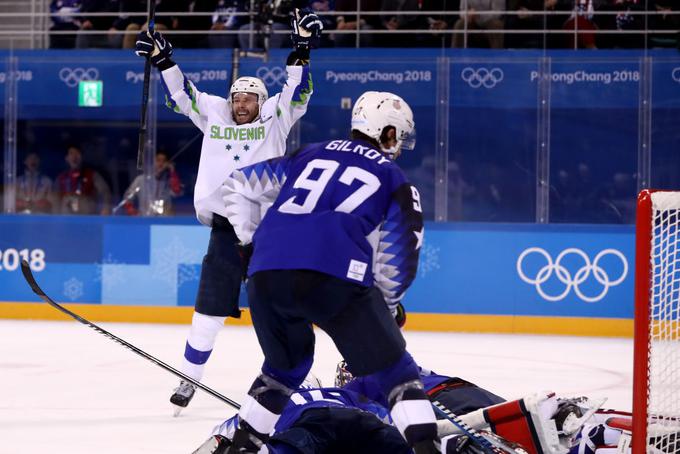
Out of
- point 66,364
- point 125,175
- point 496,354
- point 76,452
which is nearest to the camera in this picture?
point 76,452

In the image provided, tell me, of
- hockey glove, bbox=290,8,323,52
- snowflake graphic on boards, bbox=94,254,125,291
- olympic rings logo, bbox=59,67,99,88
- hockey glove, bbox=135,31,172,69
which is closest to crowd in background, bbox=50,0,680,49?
olympic rings logo, bbox=59,67,99,88

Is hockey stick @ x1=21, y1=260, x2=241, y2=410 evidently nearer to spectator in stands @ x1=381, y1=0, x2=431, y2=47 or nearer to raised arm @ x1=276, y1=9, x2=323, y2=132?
raised arm @ x1=276, y1=9, x2=323, y2=132

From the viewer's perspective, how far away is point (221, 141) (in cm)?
508

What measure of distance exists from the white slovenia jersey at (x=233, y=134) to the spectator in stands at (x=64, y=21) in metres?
5.39

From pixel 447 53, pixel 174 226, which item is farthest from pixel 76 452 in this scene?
pixel 447 53

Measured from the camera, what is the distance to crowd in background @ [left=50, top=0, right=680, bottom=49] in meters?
9.21

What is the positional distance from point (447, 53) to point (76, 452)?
574 centimetres

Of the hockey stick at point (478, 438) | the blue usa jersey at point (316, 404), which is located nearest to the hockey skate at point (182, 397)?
the blue usa jersey at point (316, 404)

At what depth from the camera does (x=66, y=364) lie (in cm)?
634

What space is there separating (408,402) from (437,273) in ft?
18.7

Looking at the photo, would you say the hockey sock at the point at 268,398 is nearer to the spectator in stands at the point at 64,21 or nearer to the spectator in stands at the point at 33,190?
the spectator in stands at the point at 33,190

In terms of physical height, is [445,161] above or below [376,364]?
above

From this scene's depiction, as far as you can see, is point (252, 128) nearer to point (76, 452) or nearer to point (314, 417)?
point (76, 452)

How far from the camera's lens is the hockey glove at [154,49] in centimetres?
497
